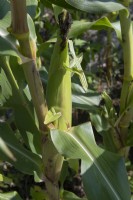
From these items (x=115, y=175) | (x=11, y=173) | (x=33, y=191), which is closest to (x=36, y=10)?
(x=115, y=175)

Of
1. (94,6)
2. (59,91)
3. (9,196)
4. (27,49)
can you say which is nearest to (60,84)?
(59,91)

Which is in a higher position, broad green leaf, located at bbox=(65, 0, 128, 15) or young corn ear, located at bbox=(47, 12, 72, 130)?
broad green leaf, located at bbox=(65, 0, 128, 15)

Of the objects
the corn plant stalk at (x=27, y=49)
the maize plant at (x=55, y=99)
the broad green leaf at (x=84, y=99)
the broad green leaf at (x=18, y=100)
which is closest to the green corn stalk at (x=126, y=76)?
the maize plant at (x=55, y=99)

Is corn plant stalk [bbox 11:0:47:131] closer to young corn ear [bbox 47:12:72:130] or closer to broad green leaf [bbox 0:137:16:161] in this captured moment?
young corn ear [bbox 47:12:72:130]

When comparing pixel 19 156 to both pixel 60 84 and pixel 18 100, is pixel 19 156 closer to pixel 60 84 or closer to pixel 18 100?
pixel 18 100

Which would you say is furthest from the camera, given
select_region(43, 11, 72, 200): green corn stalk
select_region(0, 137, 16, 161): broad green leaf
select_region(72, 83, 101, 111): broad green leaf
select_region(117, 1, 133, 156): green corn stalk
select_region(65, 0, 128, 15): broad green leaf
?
select_region(72, 83, 101, 111): broad green leaf

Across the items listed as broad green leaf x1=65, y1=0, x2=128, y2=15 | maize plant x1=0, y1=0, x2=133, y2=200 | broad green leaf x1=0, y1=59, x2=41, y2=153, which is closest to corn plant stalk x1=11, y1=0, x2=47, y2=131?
maize plant x1=0, y1=0, x2=133, y2=200

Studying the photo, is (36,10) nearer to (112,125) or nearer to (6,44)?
(6,44)

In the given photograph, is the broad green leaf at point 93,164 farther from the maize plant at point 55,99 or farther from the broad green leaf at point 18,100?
the broad green leaf at point 18,100
